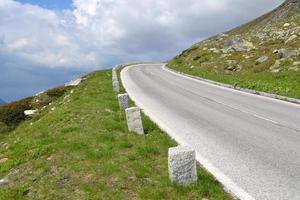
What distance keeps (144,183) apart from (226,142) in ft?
13.4

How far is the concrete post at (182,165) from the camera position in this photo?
295 inches

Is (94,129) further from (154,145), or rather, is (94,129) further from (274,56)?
(274,56)

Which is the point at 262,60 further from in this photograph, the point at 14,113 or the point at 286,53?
the point at 14,113

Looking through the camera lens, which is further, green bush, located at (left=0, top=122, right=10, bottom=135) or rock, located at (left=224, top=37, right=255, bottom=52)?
rock, located at (left=224, top=37, right=255, bottom=52)

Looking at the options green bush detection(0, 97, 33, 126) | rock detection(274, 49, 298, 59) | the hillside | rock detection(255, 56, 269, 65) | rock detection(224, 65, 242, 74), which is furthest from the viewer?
rock detection(224, 65, 242, 74)

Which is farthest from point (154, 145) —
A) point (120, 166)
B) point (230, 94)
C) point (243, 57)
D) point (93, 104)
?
point (243, 57)

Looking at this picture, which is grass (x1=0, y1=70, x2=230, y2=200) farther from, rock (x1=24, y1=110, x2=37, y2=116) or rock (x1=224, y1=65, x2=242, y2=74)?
rock (x1=224, y1=65, x2=242, y2=74)

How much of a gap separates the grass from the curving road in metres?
0.60

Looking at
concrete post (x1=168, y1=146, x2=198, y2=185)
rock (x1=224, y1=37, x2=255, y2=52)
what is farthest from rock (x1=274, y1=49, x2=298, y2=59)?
concrete post (x1=168, y1=146, x2=198, y2=185)

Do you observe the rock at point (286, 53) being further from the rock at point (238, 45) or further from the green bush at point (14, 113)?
the green bush at point (14, 113)

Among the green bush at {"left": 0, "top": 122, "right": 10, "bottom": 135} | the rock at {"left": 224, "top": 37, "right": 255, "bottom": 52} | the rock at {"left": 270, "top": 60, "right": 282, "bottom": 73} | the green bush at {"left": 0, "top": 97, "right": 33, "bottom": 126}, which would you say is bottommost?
the green bush at {"left": 0, "top": 122, "right": 10, "bottom": 135}

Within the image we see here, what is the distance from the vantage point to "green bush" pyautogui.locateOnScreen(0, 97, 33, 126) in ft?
109

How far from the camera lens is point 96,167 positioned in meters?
9.09

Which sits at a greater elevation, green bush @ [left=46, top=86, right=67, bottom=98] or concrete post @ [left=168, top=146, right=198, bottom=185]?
concrete post @ [left=168, top=146, right=198, bottom=185]
